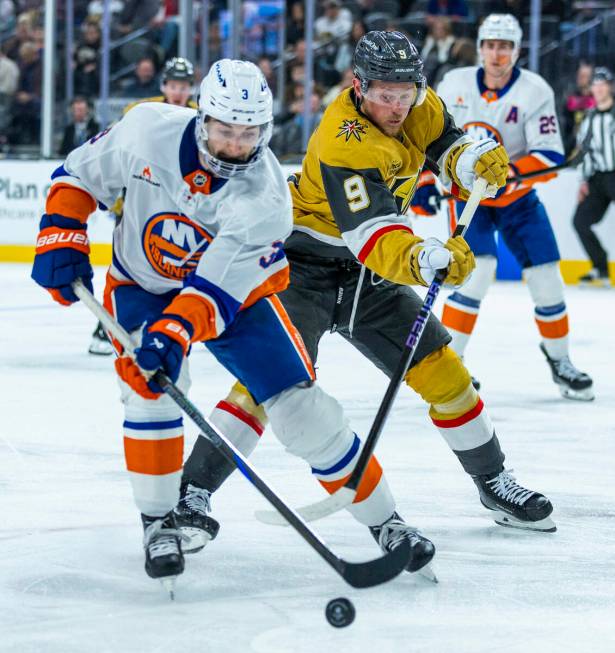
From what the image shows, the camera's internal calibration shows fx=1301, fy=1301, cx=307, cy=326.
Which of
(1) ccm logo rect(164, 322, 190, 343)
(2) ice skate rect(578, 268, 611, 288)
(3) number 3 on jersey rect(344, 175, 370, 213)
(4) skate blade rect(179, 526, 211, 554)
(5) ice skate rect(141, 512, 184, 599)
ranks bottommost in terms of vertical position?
(2) ice skate rect(578, 268, 611, 288)

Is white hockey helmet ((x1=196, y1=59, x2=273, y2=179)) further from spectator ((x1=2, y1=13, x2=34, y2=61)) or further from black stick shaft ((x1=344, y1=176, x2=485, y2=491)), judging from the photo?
spectator ((x1=2, y1=13, x2=34, y2=61))

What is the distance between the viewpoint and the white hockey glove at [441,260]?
248 cm

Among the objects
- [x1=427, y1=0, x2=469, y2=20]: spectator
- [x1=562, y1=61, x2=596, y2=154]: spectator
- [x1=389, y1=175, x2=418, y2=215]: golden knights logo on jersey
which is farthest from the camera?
[x1=427, y1=0, x2=469, y2=20]: spectator

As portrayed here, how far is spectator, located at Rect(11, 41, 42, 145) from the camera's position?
9.56 meters

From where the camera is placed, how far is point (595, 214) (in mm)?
7621

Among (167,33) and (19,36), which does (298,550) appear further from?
(19,36)

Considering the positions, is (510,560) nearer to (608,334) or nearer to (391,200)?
(391,200)

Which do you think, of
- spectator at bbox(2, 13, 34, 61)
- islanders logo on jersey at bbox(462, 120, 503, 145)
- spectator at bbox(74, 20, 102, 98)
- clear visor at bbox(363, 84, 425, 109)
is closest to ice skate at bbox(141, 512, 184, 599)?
clear visor at bbox(363, 84, 425, 109)

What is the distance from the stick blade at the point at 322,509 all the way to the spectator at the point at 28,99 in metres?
7.69

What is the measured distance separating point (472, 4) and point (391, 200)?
7.17 meters

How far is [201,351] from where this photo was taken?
523 centimetres

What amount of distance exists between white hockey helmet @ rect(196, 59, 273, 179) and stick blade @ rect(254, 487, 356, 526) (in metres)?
0.59

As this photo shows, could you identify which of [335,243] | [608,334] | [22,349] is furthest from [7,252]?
[335,243]

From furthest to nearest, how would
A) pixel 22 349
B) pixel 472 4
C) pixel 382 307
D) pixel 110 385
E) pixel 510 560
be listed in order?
pixel 472 4, pixel 22 349, pixel 110 385, pixel 382 307, pixel 510 560
